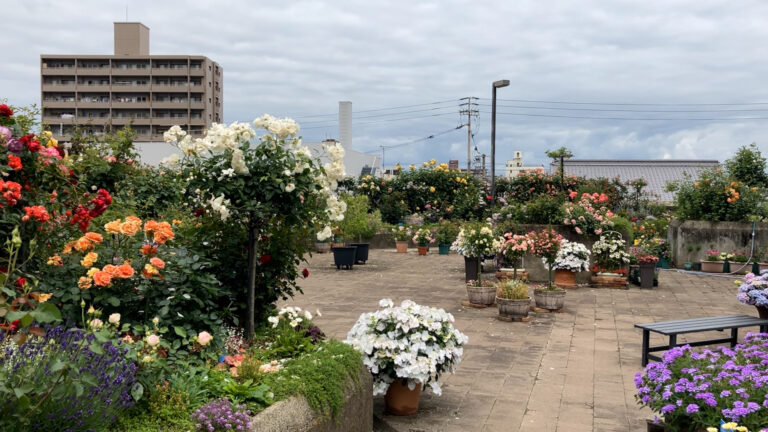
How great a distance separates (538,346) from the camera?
23.4 feet

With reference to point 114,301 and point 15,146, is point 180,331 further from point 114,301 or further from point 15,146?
point 15,146

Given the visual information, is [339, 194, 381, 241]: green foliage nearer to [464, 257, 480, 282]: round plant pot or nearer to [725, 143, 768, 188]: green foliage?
[464, 257, 480, 282]: round plant pot

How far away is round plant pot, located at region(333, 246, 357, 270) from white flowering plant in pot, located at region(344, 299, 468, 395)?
10.1 meters

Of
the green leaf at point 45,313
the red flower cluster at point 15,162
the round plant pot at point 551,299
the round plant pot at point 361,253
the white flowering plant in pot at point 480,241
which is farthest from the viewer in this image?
the round plant pot at point 361,253

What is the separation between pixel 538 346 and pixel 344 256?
8352 mm

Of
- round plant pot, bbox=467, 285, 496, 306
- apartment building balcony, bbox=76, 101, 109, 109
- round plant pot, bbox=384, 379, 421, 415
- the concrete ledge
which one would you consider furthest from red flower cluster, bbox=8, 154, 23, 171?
apartment building balcony, bbox=76, 101, 109, 109

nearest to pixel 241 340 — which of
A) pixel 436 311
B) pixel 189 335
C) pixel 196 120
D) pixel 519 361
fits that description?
pixel 189 335

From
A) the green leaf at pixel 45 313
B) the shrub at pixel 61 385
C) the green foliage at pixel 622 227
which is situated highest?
the green foliage at pixel 622 227

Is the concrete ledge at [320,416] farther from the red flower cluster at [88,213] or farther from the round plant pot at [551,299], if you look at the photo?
the round plant pot at [551,299]

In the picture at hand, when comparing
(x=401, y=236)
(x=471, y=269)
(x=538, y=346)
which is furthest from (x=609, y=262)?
(x=401, y=236)

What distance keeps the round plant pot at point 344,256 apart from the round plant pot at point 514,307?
6891 millimetres

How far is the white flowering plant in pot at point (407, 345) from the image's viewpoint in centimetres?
454

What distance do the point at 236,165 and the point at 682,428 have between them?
3.08 metres

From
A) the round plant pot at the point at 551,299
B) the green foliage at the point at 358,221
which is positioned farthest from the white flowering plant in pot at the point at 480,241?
the green foliage at the point at 358,221
